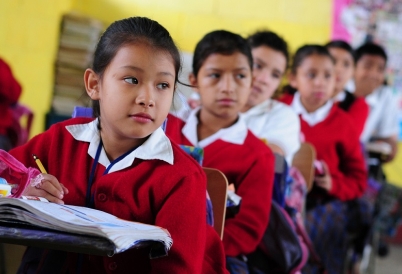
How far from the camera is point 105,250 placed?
41.6 inches

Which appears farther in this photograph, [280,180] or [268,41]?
[268,41]

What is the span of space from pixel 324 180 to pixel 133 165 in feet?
6.10

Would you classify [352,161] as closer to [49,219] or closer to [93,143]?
[93,143]

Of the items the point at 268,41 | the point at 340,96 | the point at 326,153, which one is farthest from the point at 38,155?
the point at 340,96

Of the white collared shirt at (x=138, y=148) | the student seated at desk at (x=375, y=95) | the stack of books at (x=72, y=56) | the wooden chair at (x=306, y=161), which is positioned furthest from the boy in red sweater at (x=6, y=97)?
the student seated at desk at (x=375, y=95)

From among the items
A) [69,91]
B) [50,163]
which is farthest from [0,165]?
[69,91]

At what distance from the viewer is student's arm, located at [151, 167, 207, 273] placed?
4.43ft

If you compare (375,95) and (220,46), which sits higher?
(220,46)

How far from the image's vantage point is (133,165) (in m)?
1.49

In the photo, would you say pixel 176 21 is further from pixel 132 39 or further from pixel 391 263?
pixel 132 39

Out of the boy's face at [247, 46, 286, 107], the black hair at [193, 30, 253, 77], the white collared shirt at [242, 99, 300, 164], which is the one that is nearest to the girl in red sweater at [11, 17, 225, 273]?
the black hair at [193, 30, 253, 77]

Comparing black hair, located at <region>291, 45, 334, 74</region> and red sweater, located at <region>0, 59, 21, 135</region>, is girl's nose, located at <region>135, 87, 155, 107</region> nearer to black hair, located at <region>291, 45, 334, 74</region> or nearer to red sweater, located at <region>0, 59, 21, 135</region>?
red sweater, located at <region>0, 59, 21, 135</region>

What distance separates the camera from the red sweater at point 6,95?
10.2 ft

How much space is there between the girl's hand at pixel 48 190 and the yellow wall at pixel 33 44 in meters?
2.73
